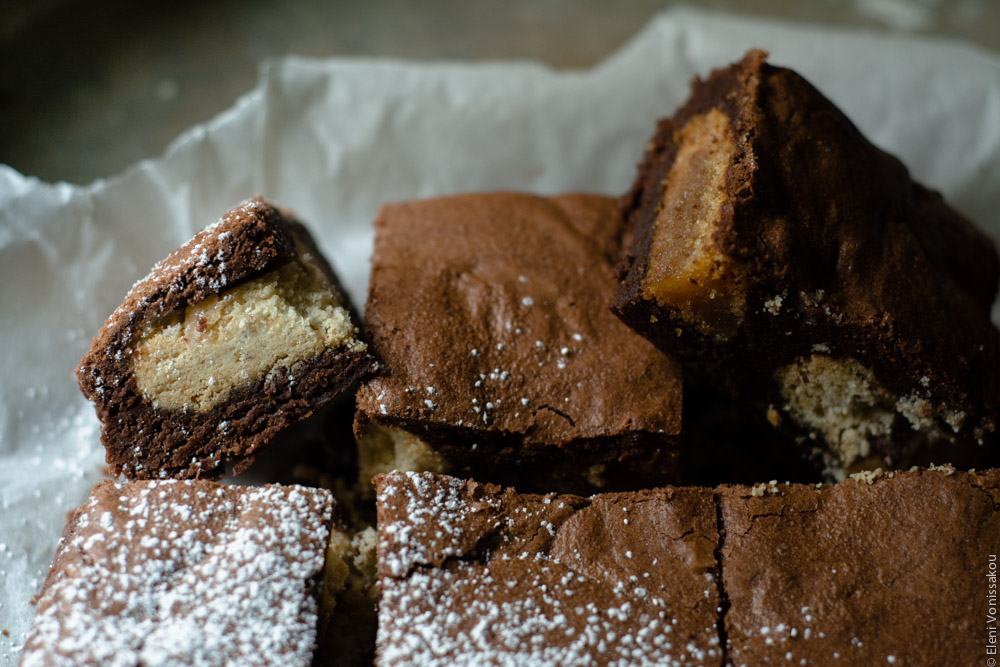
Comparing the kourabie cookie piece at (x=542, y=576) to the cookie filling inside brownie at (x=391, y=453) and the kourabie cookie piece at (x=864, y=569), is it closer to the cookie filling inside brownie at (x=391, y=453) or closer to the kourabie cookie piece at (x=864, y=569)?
the kourabie cookie piece at (x=864, y=569)

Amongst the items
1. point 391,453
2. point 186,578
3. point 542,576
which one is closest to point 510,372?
point 391,453

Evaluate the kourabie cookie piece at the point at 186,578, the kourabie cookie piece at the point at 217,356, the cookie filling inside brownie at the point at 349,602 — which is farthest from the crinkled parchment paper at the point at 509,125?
the kourabie cookie piece at the point at 186,578

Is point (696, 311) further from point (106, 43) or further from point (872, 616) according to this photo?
point (106, 43)

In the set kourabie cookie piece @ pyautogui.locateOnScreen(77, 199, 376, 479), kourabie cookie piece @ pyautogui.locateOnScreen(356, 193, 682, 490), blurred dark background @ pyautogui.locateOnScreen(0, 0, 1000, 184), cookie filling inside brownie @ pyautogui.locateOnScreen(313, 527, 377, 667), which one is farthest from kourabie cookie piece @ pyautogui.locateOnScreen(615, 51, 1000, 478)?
blurred dark background @ pyautogui.locateOnScreen(0, 0, 1000, 184)

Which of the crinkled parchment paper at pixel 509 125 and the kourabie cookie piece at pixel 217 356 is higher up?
the crinkled parchment paper at pixel 509 125

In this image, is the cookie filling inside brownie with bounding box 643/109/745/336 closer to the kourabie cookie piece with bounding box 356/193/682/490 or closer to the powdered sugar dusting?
the kourabie cookie piece with bounding box 356/193/682/490

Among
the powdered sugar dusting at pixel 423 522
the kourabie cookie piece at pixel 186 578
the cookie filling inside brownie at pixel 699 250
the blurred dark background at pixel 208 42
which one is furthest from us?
the blurred dark background at pixel 208 42
